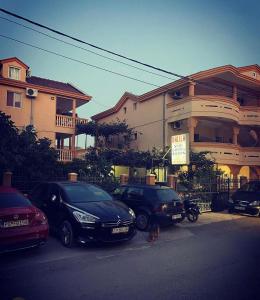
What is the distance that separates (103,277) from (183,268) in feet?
5.47

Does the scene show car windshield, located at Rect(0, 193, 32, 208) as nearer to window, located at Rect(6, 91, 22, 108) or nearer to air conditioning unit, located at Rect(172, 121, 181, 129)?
window, located at Rect(6, 91, 22, 108)

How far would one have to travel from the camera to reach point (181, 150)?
16.5m

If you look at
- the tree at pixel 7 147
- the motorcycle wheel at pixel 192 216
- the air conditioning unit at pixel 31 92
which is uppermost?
the air conditioning unit at pixel 31 92

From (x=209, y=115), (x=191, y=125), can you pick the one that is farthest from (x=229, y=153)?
(x=191, y=125)

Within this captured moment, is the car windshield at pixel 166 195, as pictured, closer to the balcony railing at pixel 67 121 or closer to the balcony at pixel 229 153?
the balcony at pixel 229 153

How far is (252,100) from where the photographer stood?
28250 mm

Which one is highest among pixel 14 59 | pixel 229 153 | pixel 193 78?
pixel 14 59

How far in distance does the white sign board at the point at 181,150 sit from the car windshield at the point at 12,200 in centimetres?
1083

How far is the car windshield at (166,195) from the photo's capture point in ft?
32.2

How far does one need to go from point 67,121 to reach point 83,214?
17.4m

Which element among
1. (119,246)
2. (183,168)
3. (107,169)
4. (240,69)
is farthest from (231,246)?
(240,69)

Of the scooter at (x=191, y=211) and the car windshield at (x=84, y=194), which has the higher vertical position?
the car windshield at (x=84, y=194)

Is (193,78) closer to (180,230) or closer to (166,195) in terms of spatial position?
(166,195)

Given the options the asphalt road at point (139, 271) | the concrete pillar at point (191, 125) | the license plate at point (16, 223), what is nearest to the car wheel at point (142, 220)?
the asphalt road at point (139, 271)
